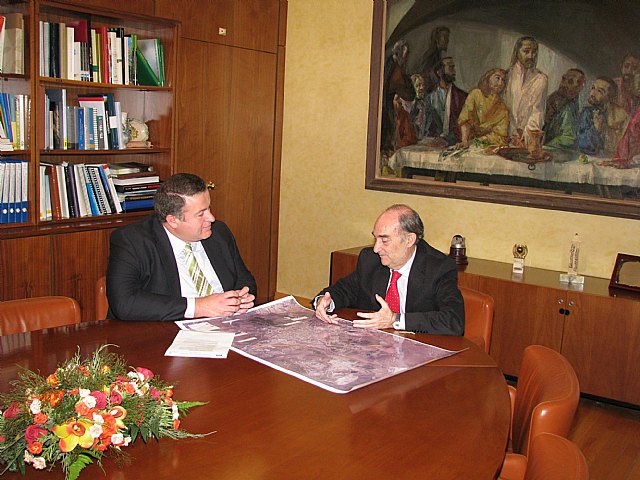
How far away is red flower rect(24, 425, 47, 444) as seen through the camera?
1595 millimetres

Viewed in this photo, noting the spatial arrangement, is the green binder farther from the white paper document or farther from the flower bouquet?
the flower bouquet

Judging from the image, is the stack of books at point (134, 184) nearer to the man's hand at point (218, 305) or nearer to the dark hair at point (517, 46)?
the man's hand at point (218, 305)

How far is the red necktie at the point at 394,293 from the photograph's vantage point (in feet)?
10.9

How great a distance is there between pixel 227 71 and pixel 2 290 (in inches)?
90.0

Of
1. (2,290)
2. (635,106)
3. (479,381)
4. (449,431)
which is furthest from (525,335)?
(2,290)

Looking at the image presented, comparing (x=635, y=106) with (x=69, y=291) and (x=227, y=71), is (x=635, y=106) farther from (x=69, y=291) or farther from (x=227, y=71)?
(x=69, y=291)

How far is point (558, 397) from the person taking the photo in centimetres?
212

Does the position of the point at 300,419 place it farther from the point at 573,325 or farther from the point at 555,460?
the point at 573,325

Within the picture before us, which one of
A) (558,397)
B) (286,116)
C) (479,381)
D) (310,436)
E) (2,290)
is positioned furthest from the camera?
(286,116)

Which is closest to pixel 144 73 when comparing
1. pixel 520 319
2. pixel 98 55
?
pixel 98 55

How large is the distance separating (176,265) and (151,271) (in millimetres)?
118

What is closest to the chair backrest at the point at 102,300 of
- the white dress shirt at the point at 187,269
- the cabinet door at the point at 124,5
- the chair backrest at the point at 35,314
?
the chair backrest at the point at 35,314

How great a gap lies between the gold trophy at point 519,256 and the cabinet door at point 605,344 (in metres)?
0.47

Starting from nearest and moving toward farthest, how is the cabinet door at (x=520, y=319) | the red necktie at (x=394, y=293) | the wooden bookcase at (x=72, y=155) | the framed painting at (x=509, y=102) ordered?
the red necktie at (x=394, y=293)
the wooden bookcase at (x=72, y=155)
the cabinet door at (x=520, y=319)
the framed painting at (x=509, y=102)
